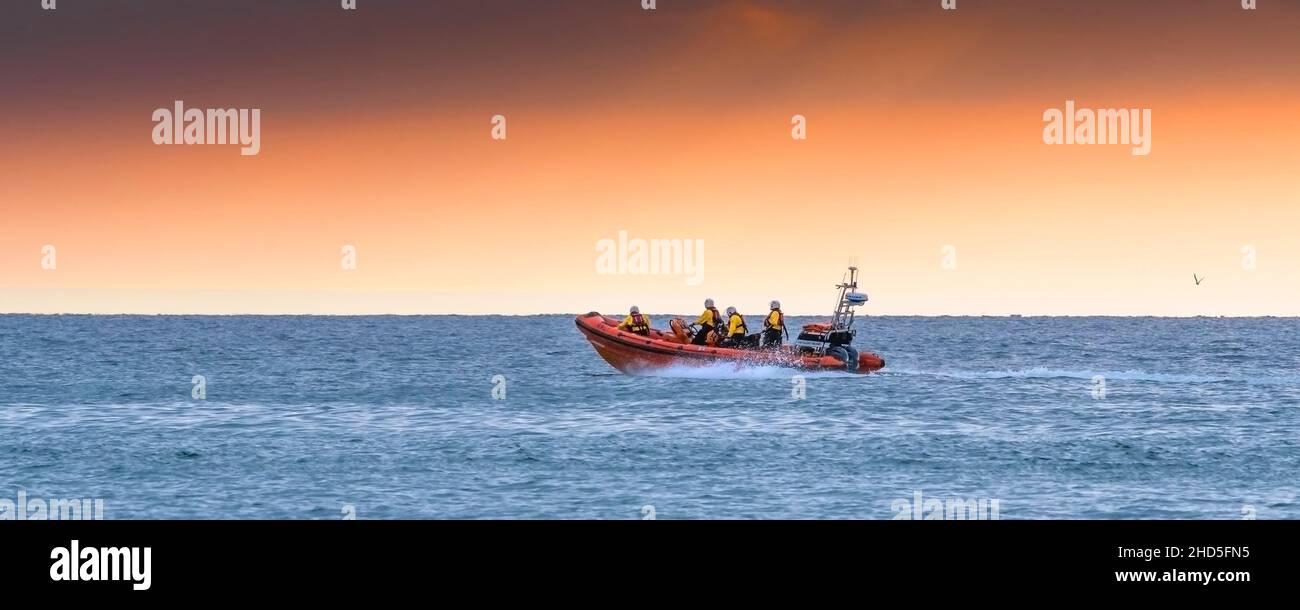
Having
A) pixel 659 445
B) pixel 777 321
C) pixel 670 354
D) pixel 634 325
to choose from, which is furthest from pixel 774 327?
pixel 659 445

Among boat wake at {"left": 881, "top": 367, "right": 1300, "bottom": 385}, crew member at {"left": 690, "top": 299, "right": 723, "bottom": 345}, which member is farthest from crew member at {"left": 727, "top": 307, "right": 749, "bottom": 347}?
boat wake at {"left": 881, "top": 367, "right": 1300, "bottom": 385}

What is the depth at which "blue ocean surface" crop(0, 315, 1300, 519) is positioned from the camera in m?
17.9

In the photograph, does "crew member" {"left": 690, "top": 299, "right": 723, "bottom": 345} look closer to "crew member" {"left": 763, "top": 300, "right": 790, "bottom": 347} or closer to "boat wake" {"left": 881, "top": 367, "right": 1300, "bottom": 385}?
"crew member" {"left": 763, "top": 300, "right": 790, "bottom": 347}

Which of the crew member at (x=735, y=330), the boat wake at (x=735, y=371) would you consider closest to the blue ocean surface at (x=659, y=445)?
the boat wake at (x=735, y=371)

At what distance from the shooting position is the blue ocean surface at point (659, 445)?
1794 cm

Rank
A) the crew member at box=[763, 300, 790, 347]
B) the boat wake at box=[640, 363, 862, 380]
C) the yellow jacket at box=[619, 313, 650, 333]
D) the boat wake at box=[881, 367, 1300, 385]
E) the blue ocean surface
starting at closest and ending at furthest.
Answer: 1. the blue ocean surface
2. the crew member at box=[763, 300, 790, 347]
3. the boat wake at box=[640, 363, 862, 380]
4. the yellow jacket at box=[619, 313, 650, 333]
5. the boat wake at box=[881, 367, 1300, 385]

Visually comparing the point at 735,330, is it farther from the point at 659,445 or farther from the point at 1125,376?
the point at 1125,376

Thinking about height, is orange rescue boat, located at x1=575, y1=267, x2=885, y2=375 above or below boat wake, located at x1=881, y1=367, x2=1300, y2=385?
above

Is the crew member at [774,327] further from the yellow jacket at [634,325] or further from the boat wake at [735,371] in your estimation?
the yellow jacket at [634,325]

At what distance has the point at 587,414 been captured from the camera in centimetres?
3003

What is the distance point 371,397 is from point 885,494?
20.9m

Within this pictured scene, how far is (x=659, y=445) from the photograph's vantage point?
2377 cm
